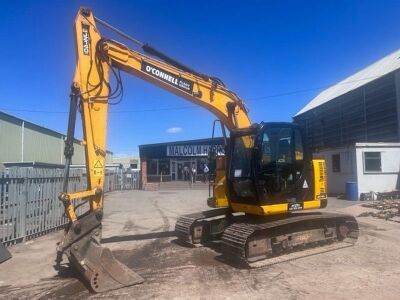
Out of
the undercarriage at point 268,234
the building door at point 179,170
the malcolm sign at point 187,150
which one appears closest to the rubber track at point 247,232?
the undercarriage at point 268,234

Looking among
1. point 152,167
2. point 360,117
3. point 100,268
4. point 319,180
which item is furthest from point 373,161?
point 152,167

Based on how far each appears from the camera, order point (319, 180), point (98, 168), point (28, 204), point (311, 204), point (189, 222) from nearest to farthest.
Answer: point (98, 168) < point (311, 204) < point (319, 180) < point (189, 222) < point (28, 204)

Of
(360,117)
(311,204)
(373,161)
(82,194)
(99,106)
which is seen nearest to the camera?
(82,194)

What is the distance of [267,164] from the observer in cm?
884

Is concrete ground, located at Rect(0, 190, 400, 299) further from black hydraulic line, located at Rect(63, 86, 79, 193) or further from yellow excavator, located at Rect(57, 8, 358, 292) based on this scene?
black hydraulic line, located at Rect(63, 86, 79, 193)

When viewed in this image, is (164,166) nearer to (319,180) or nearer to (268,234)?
(319,180)

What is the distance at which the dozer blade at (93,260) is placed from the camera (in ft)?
21.8

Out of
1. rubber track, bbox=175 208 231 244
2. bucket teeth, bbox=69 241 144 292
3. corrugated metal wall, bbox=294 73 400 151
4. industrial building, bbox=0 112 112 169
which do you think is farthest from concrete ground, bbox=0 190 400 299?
industrial building, bbox=0 112 112 169

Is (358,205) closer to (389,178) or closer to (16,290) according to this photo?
(389,178)

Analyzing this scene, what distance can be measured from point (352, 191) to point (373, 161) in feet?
6.94

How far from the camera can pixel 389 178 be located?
21.5 metres

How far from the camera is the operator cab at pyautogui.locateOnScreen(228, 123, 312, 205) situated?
8.73 metres

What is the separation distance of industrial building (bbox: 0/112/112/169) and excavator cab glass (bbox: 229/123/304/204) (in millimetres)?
18728

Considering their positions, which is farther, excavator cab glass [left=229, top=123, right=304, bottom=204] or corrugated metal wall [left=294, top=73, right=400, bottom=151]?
corrugated metal wall [left=294, top=73, right=400, bottom=151]
